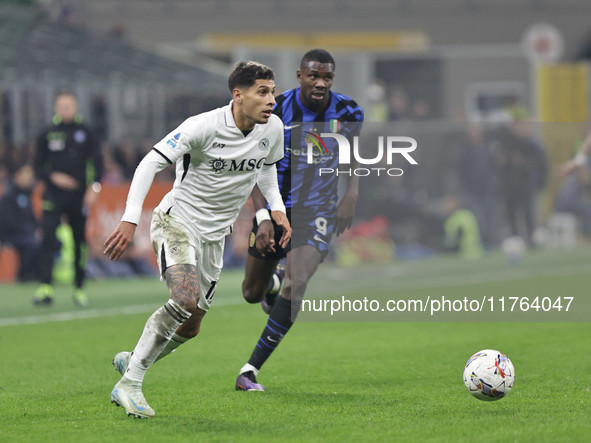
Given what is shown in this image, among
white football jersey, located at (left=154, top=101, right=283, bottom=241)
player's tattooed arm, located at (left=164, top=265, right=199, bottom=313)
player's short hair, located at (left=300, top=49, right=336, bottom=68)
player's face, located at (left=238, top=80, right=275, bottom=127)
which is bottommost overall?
player's tattooed arm, located at (left=164, top=265, right=199, bottom=313)

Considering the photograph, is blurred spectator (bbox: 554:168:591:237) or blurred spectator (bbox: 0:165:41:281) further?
blurred spectator (bbox: 554:168:591:237)

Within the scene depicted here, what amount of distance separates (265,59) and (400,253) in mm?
4166

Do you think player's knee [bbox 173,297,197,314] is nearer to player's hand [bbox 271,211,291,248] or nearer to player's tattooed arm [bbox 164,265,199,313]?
player's tattooed arm [bbox 164,265,199,313]

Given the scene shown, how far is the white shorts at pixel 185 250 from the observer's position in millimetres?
5453

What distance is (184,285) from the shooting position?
5.28 metres

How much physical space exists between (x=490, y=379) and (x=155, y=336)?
197 cm

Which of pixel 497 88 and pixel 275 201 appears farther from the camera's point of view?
pixel 497 88

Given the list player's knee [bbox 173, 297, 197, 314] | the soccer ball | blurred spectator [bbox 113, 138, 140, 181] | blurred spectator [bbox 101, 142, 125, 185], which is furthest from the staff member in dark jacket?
the soccer ball

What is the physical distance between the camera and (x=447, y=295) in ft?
35.7

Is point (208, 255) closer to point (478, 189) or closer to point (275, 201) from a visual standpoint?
point (275, 201)

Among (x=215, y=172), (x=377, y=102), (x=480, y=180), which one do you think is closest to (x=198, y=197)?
(x=215, y=172)

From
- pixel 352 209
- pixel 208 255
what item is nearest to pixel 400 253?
pixel 352 209

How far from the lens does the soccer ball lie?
545cm

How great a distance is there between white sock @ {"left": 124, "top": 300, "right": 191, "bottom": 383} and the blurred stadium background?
9320 millimetres
